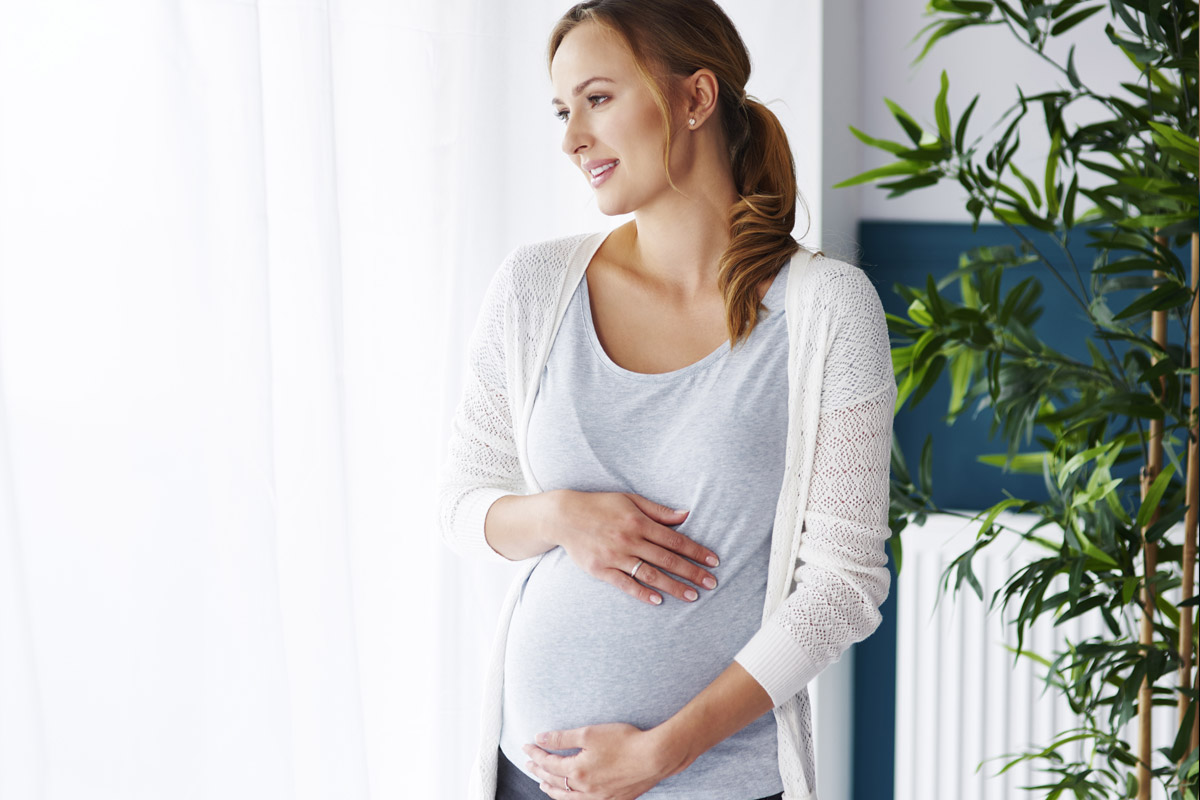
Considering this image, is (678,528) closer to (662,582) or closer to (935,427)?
(662,582)

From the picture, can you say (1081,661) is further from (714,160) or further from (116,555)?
(116,555)

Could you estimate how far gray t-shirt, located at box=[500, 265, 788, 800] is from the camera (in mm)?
956

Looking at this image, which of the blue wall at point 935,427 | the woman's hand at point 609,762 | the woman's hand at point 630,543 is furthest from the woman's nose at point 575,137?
the blue wall at point 935,427

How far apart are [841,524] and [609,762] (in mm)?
310

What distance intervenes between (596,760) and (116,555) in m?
0.48

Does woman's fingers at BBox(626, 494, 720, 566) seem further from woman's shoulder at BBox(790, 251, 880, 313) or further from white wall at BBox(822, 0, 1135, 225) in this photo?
white wall at BBox(822, 0, 1135, 225)

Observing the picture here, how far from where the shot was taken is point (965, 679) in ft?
6.31

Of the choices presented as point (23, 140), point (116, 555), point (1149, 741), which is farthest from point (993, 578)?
point (23, 140)

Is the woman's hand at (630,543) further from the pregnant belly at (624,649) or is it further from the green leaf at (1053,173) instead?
the green leaf at (1053,173)

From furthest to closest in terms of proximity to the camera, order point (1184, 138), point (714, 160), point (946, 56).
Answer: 1. point (946, 56)
2. point (1184, 138)
3. point (714, 160)

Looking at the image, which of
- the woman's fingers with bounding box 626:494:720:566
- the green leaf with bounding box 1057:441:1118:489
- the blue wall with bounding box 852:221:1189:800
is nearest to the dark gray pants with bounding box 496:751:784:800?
the woman's fingers with bounding box 626:494:720:566

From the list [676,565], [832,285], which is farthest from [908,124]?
[676,565]

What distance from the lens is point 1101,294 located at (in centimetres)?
151

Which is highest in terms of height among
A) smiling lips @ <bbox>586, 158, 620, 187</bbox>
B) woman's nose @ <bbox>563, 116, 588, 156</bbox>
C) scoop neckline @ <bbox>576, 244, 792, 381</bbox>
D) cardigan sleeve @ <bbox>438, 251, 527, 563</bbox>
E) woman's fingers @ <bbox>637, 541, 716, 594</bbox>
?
woman's nose @ <bbox>563, 116, 588, 156</bbox>
